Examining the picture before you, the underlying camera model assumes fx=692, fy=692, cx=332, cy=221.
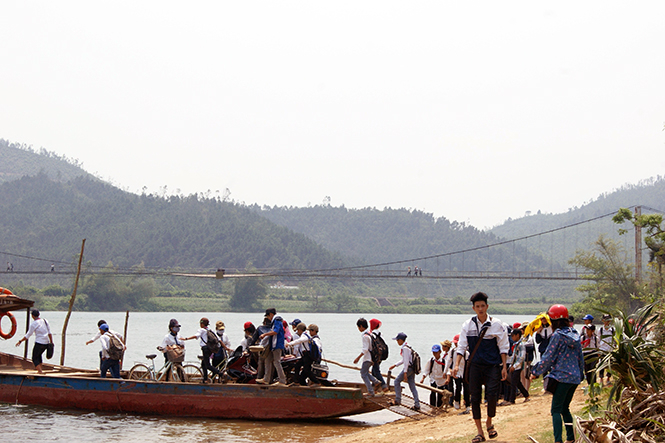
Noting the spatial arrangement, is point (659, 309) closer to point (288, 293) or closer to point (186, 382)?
point (186, 382)

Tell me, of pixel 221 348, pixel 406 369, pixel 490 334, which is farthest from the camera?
A: pixel 221 348

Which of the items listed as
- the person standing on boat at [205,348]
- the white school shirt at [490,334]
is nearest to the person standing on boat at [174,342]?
the person standing on boat at [205,348]

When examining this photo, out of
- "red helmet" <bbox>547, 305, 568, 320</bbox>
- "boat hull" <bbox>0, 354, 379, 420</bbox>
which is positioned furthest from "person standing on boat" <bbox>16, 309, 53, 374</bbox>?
"red helmet" <bbox>547, 305, 568, 320</bbox>

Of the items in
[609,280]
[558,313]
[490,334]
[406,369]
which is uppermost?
[609,280]

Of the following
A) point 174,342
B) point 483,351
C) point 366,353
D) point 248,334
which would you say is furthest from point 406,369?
point 483,351

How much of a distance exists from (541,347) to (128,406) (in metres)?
7.94

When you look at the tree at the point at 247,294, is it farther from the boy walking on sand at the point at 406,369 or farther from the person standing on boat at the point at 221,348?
the boy walking on sand at the point at 406,369

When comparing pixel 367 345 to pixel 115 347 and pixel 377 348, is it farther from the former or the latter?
pixel 115 347

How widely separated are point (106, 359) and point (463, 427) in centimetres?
772

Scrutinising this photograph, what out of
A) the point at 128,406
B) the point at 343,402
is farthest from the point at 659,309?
the point at 128,406

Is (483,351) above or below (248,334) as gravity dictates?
above

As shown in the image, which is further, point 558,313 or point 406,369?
point 406,369

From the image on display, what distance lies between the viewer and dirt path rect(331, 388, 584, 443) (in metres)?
7.85

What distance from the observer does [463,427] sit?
29.9 feet
